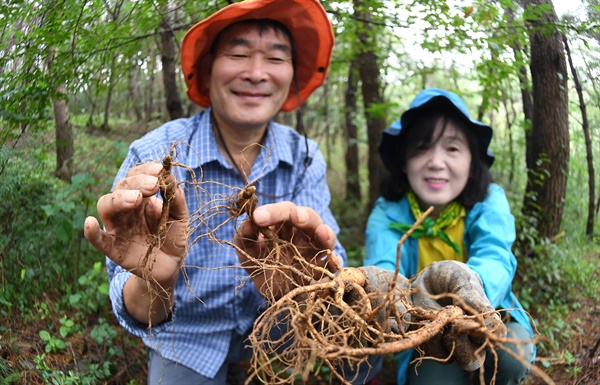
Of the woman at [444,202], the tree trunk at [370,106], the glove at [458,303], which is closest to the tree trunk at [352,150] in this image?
the tree trunk at [370,106]

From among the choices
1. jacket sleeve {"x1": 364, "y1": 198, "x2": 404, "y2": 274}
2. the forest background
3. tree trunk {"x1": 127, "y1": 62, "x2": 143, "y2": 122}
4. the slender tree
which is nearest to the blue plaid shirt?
jacket sleeve {"x1": 364, "y1": 198, "x2": 404, "y2": 274}

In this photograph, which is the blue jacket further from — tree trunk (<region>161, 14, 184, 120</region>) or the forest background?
tree trunk (<region>161, 14, 184, 120</region>)

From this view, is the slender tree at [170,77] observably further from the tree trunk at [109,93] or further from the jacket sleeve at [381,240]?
the jacket sleeve at [381,240]

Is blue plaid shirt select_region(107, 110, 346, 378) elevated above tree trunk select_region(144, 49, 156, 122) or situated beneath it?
situated beneath

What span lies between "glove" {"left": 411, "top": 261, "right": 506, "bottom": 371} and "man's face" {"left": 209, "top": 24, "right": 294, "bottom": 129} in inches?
43.9

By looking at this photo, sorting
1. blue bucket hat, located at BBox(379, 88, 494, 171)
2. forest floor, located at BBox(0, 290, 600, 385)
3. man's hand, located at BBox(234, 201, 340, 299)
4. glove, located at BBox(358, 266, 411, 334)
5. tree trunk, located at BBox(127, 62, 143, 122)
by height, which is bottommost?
forest floor, located at BBox(0, 290, 600, 385)

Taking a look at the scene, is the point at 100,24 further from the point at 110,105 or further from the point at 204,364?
the point at 204,364

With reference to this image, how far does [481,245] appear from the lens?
2074 mm

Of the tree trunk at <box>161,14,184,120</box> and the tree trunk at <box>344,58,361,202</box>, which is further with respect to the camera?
the tree trunk at <box>344,58,361,202</box>

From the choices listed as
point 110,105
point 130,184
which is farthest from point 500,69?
point 110,105

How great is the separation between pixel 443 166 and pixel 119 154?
189cm

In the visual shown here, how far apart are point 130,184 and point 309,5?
1.29m

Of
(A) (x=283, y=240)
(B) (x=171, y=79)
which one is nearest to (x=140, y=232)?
(A) (x=283, y=240)

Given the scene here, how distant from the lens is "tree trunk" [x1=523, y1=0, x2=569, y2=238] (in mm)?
2404
